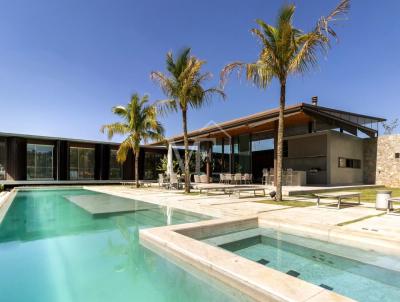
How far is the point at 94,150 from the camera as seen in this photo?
2592 cm

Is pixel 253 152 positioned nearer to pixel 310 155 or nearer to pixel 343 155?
pixel 310 155

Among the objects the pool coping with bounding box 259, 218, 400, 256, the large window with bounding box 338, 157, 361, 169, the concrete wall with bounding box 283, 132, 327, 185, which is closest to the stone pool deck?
the pool coping with bounding box 259, 218, 400, 256

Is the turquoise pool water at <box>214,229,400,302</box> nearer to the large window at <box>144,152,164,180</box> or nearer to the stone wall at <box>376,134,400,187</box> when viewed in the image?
the stone wall at <box>376,134,400,187</box>

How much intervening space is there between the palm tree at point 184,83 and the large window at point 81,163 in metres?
15.2

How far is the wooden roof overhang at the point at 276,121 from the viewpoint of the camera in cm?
1483

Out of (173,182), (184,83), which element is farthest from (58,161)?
(184,83)

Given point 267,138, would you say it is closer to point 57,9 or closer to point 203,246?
point 57,9

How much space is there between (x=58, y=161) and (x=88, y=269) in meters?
22.3

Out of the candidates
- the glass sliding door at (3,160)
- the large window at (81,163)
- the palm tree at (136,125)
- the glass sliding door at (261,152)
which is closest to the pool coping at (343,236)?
the palm tree at (136,125)

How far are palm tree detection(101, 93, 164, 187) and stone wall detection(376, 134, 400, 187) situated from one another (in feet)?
53.9

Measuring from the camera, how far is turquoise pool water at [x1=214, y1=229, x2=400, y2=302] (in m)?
3.48

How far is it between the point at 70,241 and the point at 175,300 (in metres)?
3.60

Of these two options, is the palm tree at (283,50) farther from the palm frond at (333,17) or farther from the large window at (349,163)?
the large window at (349,163)

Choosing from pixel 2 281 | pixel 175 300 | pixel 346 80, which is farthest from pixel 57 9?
pixel 346 80
